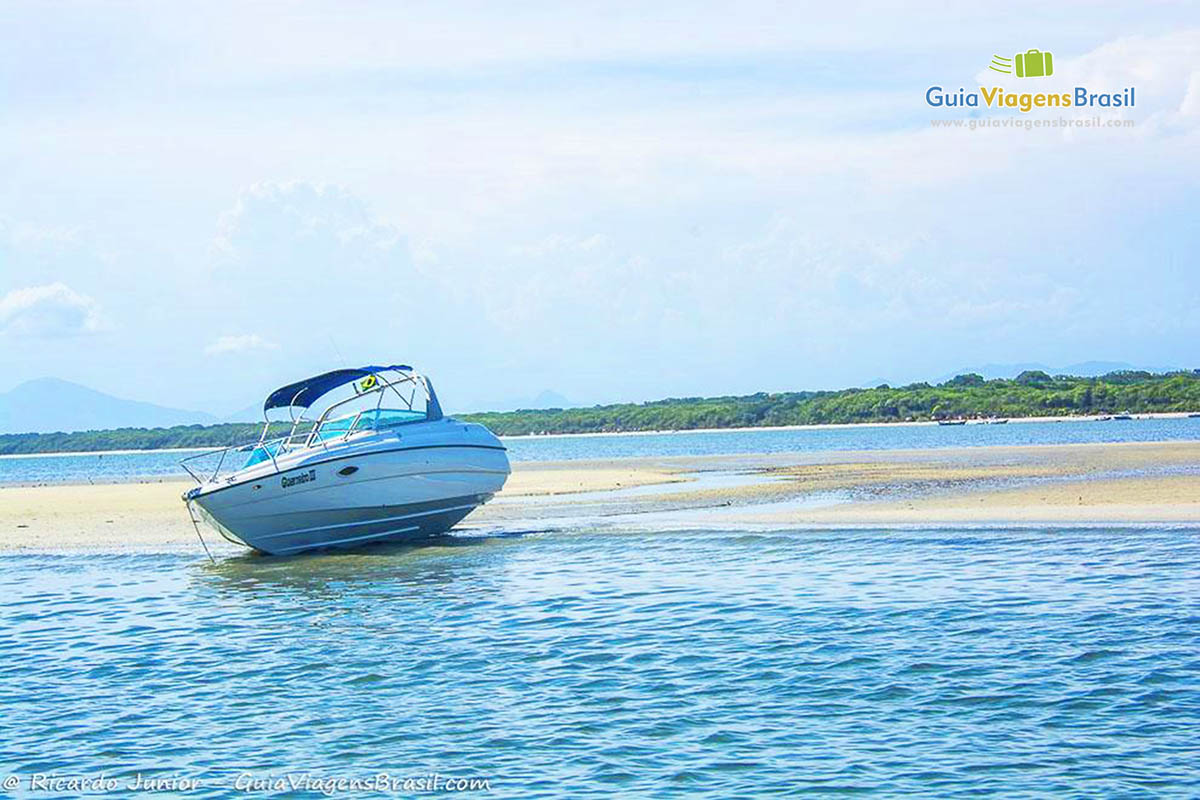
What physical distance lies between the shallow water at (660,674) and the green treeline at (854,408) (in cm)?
10451

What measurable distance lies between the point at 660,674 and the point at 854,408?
Answer: 12914 centimetres

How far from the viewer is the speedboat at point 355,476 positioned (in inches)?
1019

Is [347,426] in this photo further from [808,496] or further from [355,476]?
[808,496]

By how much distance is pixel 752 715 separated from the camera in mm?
12266

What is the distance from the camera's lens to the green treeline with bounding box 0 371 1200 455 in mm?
121688

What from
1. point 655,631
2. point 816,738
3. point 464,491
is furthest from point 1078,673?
point 464,491

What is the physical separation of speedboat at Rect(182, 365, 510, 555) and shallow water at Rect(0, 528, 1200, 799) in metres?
3.06

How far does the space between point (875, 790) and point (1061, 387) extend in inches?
5312

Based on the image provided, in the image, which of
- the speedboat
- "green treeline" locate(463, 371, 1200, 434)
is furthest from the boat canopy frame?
"green treeline" locate(463, 371, 1200, 434)

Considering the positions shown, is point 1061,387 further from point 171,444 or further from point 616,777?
point 616,777
